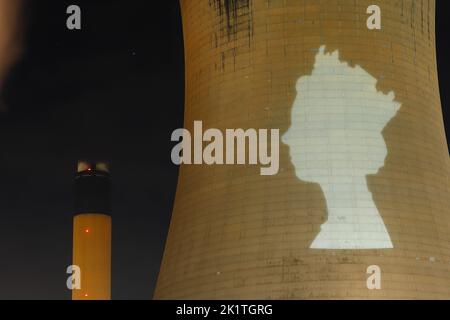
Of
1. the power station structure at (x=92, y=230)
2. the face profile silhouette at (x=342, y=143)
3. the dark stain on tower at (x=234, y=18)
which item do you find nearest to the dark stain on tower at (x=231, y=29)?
the dark stain on tower at (x=234, y=18)

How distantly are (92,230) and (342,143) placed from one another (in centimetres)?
2112

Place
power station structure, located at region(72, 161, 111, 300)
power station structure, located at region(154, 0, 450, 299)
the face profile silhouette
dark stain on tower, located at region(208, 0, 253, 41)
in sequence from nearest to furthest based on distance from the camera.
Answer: power station structure, located at region(154, 0, 450, 299) < the face profile silhouette < dark stain on tower, located at region(208, 0, 253, 41) < power station structure, located at region(72, 161, 111, 300)

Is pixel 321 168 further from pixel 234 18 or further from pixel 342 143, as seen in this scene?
pixel 234 18

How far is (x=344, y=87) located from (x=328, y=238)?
294 centimetres

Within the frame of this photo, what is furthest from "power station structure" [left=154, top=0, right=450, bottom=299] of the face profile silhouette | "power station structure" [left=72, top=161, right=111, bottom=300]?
"power station structure" [left=72, top=161, right=111, bottom=300]

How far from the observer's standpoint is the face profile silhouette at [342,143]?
1992 centimetres

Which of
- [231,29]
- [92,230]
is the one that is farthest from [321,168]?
[92,230]

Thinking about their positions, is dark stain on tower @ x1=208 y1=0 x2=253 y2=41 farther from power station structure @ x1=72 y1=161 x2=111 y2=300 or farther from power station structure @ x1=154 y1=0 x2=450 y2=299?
power station structure @ x1=72 y1=161 x2=111 y2=300

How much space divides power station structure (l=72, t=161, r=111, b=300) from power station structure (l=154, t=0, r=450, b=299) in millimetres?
18442

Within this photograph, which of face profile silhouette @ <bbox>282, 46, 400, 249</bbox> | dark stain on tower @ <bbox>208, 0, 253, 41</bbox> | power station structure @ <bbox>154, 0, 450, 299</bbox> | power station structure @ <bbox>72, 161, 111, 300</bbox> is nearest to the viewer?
power station structure @ <bbox>154, 0, 450, 299</bbox>

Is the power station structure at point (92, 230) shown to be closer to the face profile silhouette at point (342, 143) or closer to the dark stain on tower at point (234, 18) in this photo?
the dark stain on tower at point (234, 18)

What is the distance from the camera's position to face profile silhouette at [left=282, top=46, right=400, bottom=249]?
1992 centimetres

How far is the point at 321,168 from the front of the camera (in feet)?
66.2
